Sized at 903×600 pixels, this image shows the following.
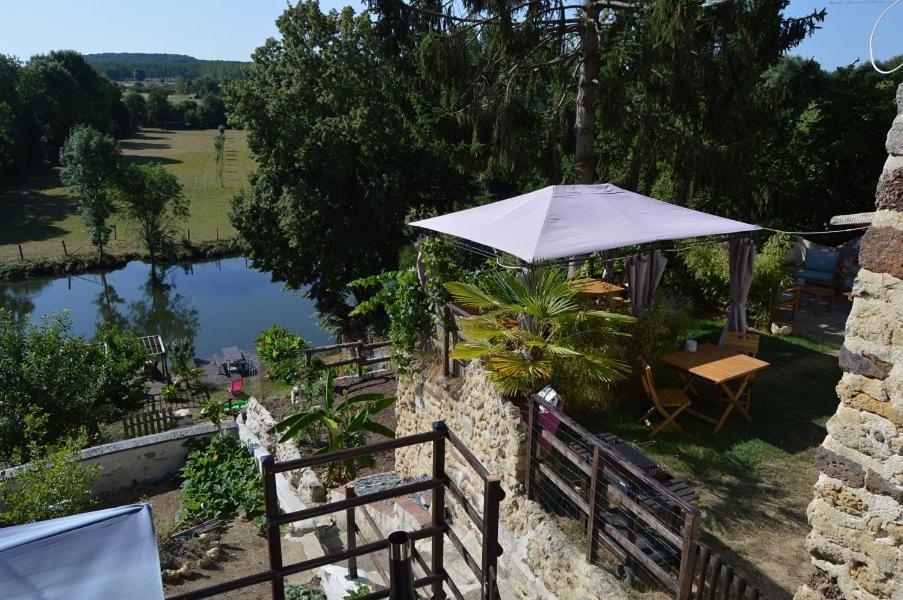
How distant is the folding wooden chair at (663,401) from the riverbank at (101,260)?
2684 cm

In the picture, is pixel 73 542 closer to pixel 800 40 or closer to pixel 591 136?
pixel 591 136

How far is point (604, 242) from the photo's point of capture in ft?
19.6

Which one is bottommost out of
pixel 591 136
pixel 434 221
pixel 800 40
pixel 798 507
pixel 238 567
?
pixel 238 567

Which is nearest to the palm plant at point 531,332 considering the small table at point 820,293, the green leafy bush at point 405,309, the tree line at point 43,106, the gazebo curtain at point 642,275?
the green leafy bush at point 405,309

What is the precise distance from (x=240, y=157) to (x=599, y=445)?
6965cm

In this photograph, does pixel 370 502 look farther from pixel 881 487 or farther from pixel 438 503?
pixel 881 487

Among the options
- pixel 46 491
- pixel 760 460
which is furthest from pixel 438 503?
pixel 46 491

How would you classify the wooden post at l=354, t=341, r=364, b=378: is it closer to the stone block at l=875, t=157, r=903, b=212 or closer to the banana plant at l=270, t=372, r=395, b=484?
the banana plant at l=270, t=372, r=395, b=484

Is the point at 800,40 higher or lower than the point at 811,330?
higher

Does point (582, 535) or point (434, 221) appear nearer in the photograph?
point (582, 535)

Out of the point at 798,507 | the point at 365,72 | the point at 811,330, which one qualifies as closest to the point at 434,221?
the point at 798,507

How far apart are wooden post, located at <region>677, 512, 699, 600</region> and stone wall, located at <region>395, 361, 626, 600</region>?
62 centimetres

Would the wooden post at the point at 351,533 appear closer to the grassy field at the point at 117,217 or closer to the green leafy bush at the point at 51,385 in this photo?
the green leafy bush at the point at 51,385

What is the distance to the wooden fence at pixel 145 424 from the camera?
43.4 feet
